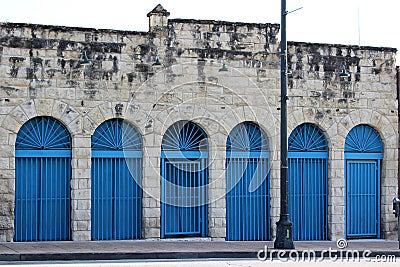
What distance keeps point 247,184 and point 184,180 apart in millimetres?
1830

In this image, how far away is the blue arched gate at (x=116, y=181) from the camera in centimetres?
2078

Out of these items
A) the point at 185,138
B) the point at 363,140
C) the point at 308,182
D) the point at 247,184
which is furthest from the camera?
the point at 363,140

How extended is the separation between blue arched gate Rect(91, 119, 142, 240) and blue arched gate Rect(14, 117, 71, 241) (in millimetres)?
748

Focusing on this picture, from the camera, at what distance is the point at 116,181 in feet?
68.6

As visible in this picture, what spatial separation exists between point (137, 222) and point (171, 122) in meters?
2.75

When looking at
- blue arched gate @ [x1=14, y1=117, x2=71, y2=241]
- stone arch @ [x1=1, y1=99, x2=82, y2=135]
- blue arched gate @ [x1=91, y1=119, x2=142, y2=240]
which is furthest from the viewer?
blue arched gate @ [x1=91, y1=119, x2=142, y2=240]

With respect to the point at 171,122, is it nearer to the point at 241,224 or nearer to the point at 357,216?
the point at 241,224

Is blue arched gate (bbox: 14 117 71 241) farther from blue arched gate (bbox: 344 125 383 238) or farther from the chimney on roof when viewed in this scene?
blue arched gate (bbox: 344 125 383 238)

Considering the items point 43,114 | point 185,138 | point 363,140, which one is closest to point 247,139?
point 185,138

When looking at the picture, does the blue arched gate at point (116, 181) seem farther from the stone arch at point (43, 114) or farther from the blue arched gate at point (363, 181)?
the blue arched gate at point (363, 181)

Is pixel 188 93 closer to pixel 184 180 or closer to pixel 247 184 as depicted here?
pixel 184 180

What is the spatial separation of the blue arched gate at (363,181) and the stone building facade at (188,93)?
0.21 m

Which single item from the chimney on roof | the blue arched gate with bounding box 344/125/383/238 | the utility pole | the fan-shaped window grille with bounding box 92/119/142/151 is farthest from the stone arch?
the blue arched gate with bounding box 344/125/383/238

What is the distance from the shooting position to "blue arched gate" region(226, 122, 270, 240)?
22109 mm
